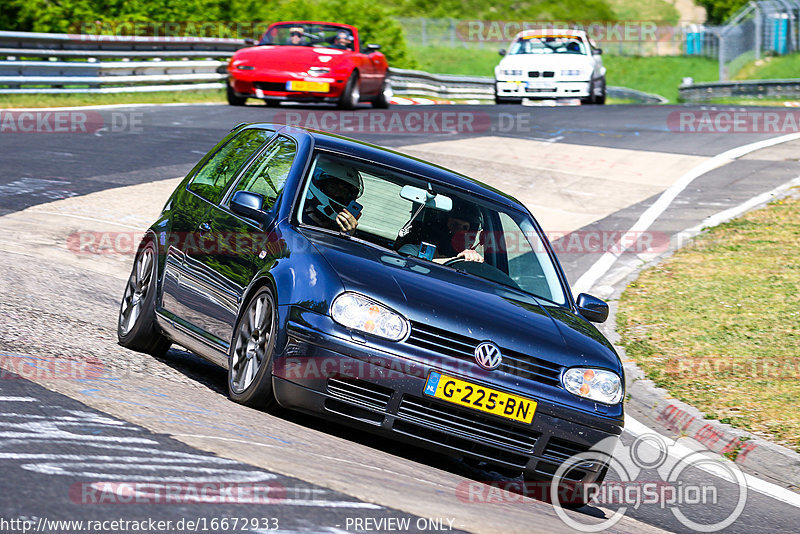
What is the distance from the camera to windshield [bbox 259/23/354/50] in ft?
77.6

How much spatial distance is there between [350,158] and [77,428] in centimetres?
253

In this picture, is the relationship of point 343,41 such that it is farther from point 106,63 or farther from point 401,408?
point 401,408

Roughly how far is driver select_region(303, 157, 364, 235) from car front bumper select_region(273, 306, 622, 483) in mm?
1065

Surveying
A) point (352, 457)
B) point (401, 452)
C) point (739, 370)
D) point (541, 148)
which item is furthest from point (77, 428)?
point (541, 148)

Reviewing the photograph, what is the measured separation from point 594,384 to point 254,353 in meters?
1.71

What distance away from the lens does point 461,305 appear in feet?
20.1

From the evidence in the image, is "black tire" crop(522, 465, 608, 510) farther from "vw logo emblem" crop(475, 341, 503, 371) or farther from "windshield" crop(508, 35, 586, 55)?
"windshield" crop(508, 35, 586, 55)

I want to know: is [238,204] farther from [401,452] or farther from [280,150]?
[401,452]

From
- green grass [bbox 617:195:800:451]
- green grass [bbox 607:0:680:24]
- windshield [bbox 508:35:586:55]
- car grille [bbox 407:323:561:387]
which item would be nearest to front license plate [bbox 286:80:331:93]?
windshield [bbox 508:35:586:55]

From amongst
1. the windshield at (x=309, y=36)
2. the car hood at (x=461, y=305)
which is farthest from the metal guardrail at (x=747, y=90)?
the car hood at (x=461, y=305)

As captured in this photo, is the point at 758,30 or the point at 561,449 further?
the point at 758,30

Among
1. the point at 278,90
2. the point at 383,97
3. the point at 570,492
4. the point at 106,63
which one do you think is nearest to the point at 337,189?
the point at 570,492

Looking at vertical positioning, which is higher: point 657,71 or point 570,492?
point 570,492

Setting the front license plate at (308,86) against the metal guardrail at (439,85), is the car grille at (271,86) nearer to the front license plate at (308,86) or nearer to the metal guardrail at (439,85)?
the front license plate at (308,86)
